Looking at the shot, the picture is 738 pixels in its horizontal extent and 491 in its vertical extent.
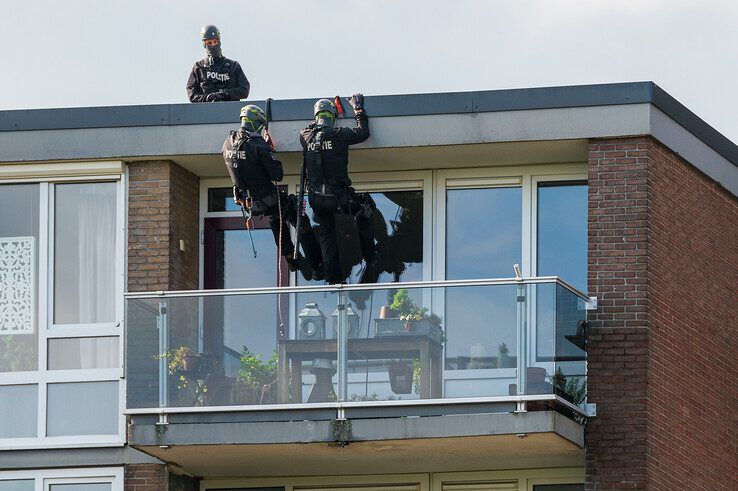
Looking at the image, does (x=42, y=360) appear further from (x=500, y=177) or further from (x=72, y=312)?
(x=500, y=177)

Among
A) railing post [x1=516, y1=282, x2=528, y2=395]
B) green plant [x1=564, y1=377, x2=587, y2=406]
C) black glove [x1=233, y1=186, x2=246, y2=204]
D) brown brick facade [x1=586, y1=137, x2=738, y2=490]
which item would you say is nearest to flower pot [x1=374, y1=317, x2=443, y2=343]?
railing post [x1=516, y1=282, x2=528, y2=395]

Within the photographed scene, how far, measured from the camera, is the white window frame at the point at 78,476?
24859mm

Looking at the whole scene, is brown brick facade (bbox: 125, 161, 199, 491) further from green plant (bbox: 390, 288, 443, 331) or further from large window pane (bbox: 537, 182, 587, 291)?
large window pane (bbox: 537, 182, 587, 291)

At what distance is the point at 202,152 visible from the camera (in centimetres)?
2541

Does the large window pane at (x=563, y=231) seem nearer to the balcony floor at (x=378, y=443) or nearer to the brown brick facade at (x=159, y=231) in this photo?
the balcony floor at (x=378, y=443)

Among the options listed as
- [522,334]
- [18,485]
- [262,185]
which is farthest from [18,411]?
[522,334]

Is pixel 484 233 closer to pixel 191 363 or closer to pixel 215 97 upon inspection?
pixel 215 97

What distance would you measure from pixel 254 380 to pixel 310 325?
0.81m

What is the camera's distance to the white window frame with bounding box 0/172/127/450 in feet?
82.0

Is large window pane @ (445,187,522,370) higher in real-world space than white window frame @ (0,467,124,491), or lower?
higher

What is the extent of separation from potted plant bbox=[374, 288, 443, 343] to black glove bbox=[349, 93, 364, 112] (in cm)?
252

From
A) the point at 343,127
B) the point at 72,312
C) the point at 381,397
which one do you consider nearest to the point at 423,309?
the point at 381,397

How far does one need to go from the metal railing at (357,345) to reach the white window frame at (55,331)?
1167 mm

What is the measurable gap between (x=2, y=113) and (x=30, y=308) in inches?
88.6
